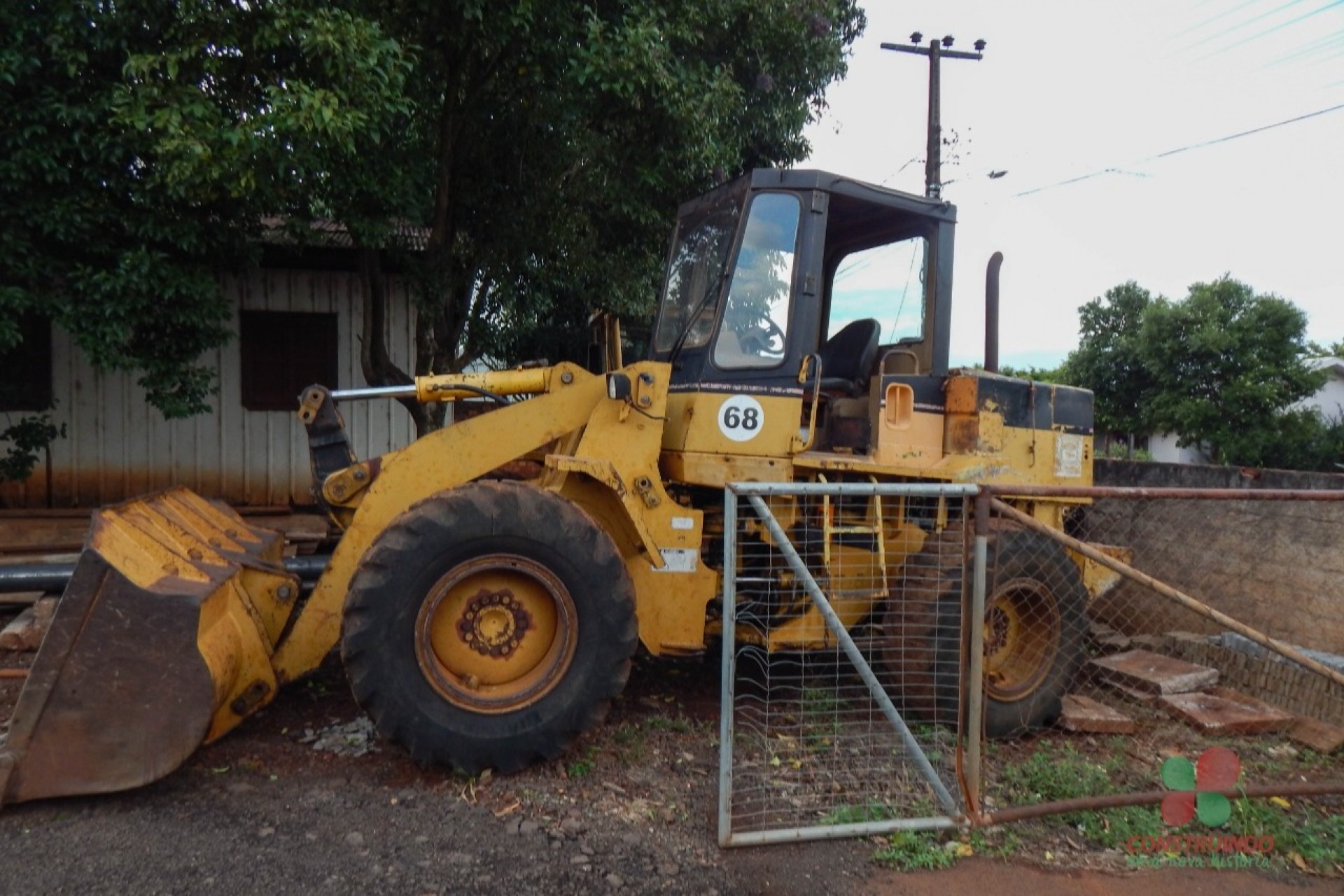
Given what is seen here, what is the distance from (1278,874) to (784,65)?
723cm

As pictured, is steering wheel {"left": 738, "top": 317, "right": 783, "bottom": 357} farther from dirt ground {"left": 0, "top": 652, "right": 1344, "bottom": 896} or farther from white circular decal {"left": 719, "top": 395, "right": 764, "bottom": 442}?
dirt ground {"left": 0, "top": 652, "right": 1344, "bottom": 896}

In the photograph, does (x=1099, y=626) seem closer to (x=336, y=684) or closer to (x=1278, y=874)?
(x=1278, y=874)

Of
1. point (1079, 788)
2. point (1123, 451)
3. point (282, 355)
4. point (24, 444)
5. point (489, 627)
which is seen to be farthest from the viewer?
point (1123, 451)

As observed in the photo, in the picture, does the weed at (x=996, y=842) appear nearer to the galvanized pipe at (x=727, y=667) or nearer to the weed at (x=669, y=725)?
the galvanized pipe at (x=727, y=667)

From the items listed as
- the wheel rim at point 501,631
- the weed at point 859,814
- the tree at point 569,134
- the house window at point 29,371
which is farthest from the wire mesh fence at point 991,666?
the house window at point 29,371

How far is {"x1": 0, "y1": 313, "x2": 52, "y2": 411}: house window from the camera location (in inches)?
341

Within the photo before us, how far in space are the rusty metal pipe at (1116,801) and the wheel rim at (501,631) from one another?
1.94 meters

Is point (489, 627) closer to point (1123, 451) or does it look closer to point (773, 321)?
point (773, 321)

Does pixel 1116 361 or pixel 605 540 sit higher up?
pixel 1116 361

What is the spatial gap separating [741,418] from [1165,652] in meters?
3.57

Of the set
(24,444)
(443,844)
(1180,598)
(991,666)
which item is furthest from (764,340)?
(24,444)

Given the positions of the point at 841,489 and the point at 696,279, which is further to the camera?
the point at 696,279

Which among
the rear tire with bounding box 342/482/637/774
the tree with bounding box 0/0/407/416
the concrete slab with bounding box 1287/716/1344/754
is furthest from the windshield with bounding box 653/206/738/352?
the concrete slab with bounding box 1287/716/1344/754

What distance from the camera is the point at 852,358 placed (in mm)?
5824
